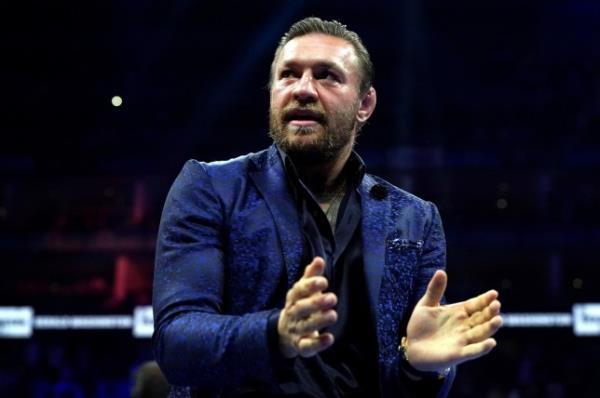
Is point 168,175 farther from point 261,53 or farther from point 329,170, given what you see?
point 329,170

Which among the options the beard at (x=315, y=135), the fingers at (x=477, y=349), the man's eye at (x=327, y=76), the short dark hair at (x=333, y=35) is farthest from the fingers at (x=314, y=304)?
the short dark hair at (x=333, y=35)

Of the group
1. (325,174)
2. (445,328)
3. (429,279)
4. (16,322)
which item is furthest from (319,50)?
(16,322)

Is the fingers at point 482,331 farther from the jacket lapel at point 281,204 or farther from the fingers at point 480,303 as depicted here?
the jacket lapel at point 281,204

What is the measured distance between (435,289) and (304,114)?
19.6 inches

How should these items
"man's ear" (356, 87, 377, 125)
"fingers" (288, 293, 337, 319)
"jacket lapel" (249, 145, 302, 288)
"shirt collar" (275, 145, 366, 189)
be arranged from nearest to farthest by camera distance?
1. "fingers" (288, 293, 337, 319)
2. "jacket lapel" (249, 145, 302, 288)
3. "shirt collar" (275, 145, 366, 189)
4. "man's ear" (356, 87, 377, 125)

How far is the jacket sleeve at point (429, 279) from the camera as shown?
1712mm

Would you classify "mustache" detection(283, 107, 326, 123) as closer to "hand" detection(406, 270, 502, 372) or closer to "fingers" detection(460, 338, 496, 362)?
"hand" detection(406, 270, 502, 372)

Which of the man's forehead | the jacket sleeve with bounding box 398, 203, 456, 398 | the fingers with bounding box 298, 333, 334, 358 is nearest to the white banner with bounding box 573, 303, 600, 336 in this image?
the jacket sleeve with bounding box 398, 203, 456, 398

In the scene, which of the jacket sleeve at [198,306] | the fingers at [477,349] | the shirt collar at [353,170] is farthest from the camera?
the shirt collar at [353,170]

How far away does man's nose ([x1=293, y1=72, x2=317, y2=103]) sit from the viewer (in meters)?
1.77

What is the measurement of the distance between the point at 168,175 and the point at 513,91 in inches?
256

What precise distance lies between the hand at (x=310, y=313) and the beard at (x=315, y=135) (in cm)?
51

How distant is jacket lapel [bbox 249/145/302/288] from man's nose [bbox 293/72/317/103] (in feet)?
0.55

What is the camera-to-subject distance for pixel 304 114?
1788 mm
